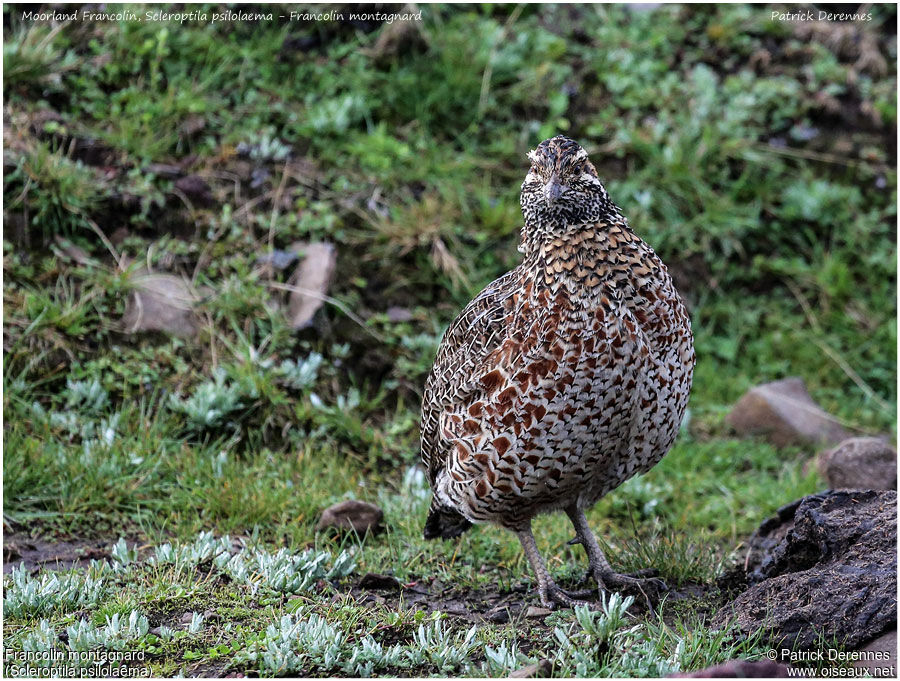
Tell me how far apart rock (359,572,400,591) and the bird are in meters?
0.57

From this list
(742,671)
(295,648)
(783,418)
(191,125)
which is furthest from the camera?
(191,125)

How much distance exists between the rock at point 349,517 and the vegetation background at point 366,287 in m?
0.09

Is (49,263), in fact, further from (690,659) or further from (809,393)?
(809,393)

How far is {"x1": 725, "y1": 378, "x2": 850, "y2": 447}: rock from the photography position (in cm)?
618

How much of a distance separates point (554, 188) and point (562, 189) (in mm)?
40

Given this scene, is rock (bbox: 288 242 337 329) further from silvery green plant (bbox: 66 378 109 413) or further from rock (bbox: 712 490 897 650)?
rock (bbox: 712 490 897 650)

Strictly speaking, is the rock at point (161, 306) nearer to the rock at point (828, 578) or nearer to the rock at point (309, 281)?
the rock at point (309, 281)

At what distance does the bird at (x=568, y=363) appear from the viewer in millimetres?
3691

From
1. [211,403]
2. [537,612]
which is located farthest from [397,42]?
[537,612]

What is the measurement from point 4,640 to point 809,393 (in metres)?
5.21

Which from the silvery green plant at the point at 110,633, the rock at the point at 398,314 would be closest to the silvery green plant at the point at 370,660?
the silvery green plant at the point at 110,633

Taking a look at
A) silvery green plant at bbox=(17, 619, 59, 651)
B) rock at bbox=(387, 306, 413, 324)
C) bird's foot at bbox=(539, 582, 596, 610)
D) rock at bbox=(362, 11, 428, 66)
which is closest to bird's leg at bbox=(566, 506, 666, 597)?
bird's foot at bbox=(539, 582, 596, 610)

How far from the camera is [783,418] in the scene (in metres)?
6.16

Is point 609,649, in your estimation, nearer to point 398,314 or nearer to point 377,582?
point 377,582
